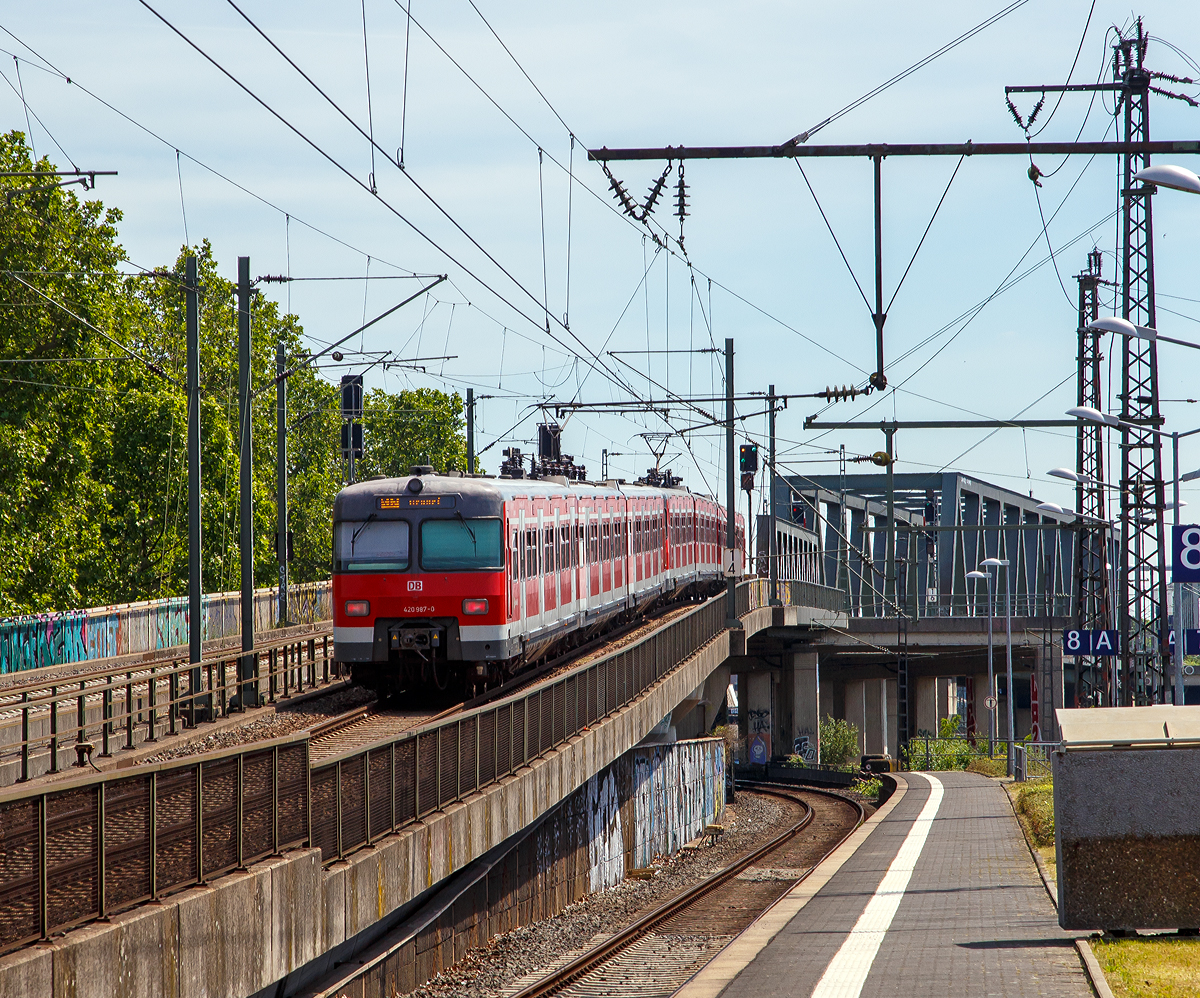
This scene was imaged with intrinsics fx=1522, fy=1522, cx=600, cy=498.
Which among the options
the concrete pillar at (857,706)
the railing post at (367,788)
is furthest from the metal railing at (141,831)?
the concrete pillar at (857,706)

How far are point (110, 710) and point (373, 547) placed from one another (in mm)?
4153

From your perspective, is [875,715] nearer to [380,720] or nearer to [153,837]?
[380,720]

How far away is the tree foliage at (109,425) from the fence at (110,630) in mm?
3037

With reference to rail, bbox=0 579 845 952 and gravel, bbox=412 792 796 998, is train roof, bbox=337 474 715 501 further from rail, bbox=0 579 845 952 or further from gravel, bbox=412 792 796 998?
gravel, bbox=412 792 796 998

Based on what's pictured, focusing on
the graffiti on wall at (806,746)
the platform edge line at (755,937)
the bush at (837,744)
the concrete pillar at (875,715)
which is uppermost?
the platform edge line at (755,937)

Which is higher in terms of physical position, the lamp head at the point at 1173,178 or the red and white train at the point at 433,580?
the lamp head at the point at 1173,178

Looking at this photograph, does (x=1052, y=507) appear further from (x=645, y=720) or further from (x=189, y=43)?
(x=189, y=43)

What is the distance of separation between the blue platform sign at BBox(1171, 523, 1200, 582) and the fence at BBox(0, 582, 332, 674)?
1652 cm

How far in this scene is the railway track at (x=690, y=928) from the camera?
59.9ft

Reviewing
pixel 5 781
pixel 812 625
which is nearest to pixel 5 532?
pixel 5 781

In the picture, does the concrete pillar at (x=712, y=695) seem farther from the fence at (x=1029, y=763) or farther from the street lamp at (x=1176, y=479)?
the street lamp at (x=1176, y=479)

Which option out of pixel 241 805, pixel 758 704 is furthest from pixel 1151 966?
pixel 758 704

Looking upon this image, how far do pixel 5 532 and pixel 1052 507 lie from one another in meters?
25.7

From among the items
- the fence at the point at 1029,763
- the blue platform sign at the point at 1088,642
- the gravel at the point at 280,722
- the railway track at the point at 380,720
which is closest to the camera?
the railway track at the point at 380,720
